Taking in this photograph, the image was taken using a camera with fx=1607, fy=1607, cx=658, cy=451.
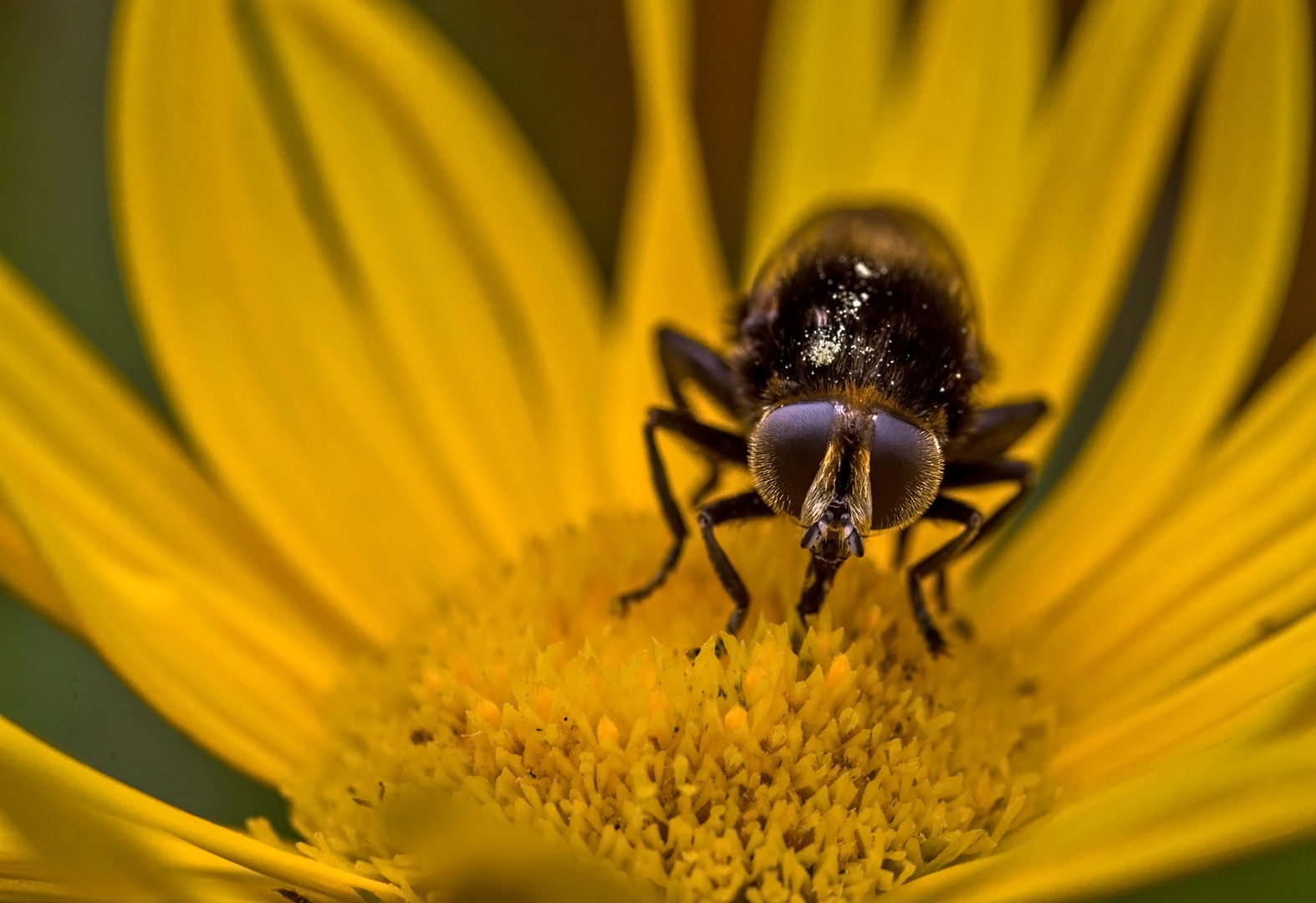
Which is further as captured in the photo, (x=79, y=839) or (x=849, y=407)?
(x=849, y=407)

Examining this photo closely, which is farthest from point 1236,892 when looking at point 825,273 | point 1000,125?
point 1000,125

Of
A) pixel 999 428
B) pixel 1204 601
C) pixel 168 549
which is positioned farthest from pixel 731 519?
pixel 168 549

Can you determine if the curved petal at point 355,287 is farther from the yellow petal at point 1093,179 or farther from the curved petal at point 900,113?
the yellow petal at point 1093,179

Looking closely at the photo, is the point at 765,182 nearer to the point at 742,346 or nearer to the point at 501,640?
the point at 742,346

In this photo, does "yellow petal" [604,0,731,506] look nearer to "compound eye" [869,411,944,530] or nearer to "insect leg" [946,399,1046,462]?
"insect leg" [946,399,1046,462]

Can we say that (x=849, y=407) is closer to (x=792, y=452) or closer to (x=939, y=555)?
(x=792, y=452)

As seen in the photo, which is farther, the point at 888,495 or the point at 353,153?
the point at 353,153

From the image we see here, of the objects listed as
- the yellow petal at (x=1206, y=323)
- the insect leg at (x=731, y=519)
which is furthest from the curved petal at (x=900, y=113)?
the insect leg at (x=731, y=519)
